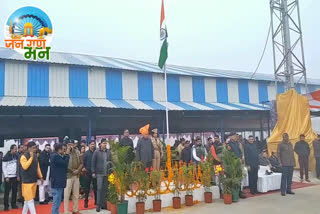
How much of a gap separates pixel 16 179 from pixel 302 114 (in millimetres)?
10189

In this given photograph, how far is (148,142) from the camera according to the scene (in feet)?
25.7

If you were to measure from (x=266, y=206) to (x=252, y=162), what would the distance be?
5.17 feet

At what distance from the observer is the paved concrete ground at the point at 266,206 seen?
6328 millimetres

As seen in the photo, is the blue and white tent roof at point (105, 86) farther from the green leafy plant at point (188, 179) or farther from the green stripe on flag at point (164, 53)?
the green leafy plant at point (188, 179)

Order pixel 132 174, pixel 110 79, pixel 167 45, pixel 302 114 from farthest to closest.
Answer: pixel 110 79 < pixel 302 114 < pixel 167 45 < pixel 132 174

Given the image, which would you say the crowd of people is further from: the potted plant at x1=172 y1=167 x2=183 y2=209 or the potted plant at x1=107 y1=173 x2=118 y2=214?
the potted plant at x1=172 y1=167 x2=183 y2=209

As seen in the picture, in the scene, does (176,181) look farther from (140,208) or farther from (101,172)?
(101,172)

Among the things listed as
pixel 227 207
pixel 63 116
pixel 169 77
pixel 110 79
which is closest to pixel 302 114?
pixel 227 207

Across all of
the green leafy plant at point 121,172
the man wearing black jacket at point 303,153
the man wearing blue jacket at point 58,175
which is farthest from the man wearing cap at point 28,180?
the man wearing black jacket at point 303,153

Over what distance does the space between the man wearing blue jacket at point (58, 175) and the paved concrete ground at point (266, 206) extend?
943 mm

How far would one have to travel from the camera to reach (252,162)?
812cm

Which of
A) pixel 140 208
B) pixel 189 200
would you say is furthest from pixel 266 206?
pixel 140 208

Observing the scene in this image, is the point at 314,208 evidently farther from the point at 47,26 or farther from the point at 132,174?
the point at 47,26

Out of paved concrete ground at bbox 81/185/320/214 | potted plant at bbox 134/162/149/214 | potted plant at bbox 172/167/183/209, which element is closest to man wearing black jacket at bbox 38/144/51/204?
paved concrete ground at bbox 81/185/320/214
